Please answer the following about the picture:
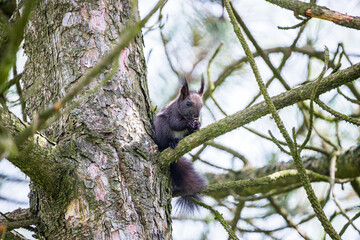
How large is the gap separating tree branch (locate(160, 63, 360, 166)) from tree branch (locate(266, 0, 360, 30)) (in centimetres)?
22

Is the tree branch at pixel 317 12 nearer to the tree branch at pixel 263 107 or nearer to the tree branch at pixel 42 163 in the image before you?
the tree branch at pixel 263 107

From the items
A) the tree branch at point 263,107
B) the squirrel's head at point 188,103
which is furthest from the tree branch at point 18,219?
the squirrel's head at point 188,103

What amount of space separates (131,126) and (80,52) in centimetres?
40

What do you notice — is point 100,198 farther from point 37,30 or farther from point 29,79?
point 37,30

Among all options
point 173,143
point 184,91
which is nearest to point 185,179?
point 173,143

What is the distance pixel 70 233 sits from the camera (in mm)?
1383

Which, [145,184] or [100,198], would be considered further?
[145,184]

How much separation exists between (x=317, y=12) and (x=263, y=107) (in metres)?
0.47

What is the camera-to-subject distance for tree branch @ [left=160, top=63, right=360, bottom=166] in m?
1.33

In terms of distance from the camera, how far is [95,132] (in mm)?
1570

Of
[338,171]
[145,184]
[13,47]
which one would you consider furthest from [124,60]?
[338,171]

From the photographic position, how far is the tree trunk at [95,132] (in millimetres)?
1424

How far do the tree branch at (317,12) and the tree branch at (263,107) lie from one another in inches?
8.6

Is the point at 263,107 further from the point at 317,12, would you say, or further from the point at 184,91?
the point at 184,91
